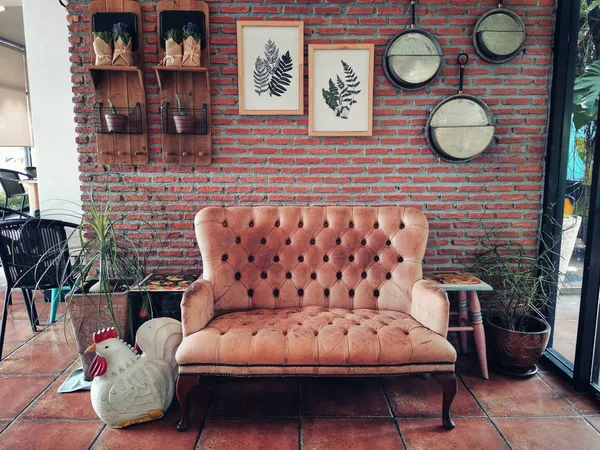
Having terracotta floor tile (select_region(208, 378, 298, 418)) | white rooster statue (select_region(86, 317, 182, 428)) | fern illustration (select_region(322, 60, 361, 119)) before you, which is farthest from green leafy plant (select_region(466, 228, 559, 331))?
white rooster statue (select_region(86, 317, 182, 428))

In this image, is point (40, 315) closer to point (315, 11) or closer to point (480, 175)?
point (315, 11)

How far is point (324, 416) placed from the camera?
7.25 feet

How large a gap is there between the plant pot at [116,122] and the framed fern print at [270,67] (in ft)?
2.43

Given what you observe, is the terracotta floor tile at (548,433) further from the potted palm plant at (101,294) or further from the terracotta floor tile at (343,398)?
the potted palm plant at (101,294)

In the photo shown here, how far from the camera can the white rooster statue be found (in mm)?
2074

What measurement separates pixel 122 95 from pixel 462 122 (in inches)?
85.9

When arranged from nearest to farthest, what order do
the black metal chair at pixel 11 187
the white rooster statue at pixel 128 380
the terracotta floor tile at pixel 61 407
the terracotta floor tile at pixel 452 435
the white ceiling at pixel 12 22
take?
the terracotta floor tile at pixel 452 435 → the white rooster statue at pixel 128 380 → the terracotta floor tile at pixel 61 407 → the black metal chair at pixel 11 187 → the white ceiling at pixel 12 22

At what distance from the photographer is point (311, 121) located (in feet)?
9.11

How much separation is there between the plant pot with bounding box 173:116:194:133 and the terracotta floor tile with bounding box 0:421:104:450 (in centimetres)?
170

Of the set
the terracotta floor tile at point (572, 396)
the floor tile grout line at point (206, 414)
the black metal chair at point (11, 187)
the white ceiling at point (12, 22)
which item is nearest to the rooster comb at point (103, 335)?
the floor tile grout line at point (206, 414)

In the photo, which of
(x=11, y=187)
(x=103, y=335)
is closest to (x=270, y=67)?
(x=103, y=335)

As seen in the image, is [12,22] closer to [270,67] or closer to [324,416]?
[270,67]

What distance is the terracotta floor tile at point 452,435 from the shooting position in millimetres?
1974

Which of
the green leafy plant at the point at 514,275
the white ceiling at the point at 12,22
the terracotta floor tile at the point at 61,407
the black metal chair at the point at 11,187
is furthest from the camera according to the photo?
the white ceiling at the point at 12,22
